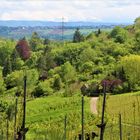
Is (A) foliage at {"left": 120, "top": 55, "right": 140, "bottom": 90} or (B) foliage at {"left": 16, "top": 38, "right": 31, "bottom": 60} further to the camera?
(B) foliage at {"left": 16, "top": 38, "right": 31, "bottom": 60}

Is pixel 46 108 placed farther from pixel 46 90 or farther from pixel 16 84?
pixel 16 84

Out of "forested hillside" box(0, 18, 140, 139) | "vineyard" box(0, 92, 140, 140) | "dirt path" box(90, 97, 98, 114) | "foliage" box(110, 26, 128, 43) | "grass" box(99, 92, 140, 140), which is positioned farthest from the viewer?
"foliage" box(110, 26, 128, 43)

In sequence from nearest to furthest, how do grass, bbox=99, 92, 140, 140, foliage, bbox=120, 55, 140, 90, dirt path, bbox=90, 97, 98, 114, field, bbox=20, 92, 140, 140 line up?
1. grass, bbox=99, 92, 140, 140
2. field, bbox=20, 92, 140, 140
3. dirt path, bbox=90, 97, 98, 114
4. foliage, bbox=120, 55, 140, 90

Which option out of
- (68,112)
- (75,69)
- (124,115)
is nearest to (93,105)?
(68,112)

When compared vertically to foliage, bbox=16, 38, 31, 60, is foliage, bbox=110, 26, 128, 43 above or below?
above

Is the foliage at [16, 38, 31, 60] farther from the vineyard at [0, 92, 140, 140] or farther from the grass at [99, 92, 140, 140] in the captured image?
the grass at [99, 92, 140, 140]

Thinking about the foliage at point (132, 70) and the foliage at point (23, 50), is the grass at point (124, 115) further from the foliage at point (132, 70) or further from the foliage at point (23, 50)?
the foliage at point (23, 50)

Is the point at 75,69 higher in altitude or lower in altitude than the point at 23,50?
lower

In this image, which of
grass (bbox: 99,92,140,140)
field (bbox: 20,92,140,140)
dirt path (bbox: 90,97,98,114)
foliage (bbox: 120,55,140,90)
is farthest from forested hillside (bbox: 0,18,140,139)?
grass (bbox: 99,92,140,140)

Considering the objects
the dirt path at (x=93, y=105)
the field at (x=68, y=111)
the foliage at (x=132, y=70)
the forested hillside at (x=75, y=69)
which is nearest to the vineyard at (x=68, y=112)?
the field at (x=68, y=111)

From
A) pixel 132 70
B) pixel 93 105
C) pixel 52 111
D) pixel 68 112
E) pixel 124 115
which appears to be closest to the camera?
pixel 124 115

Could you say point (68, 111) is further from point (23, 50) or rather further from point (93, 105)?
point (23, 50)

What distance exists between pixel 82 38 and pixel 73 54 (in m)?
23.6

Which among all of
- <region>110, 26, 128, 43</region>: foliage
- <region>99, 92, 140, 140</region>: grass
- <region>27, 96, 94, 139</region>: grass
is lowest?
<region>27, 96, 94, 139</region>: grass
